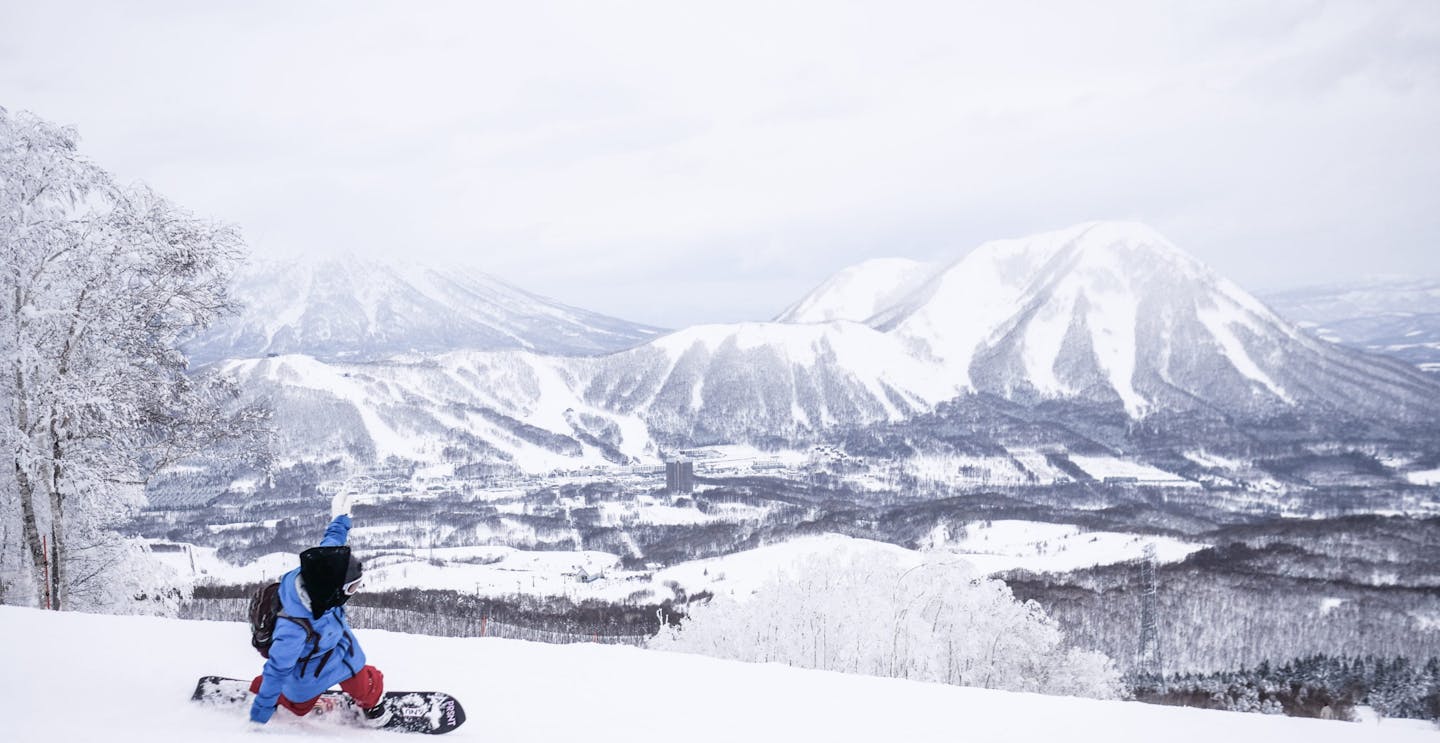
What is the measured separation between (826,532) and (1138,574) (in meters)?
69.3

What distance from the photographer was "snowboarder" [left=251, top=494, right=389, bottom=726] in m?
8.09

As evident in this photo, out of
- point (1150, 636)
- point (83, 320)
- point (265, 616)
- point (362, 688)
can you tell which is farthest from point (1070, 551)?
point (265, 616)

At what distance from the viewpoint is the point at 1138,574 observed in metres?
155

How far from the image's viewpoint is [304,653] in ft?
27.1

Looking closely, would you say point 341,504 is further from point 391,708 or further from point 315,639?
point 391,708

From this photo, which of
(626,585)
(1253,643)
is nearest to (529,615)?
(626,585)

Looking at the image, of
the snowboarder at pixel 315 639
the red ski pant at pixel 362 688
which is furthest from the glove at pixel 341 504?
the red ski pant at pixel 362 688

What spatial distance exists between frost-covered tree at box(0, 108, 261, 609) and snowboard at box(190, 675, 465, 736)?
46.1ft

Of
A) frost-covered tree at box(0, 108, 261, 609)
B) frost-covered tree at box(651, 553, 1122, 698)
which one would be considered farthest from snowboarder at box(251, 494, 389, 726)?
frost-covered tree at box(651, 553, 1122, 698)

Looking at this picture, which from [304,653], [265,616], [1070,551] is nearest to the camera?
[304,653]

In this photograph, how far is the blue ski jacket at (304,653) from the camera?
805 centimetres

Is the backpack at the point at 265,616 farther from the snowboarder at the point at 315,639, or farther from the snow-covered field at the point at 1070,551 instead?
the snow-covered field at the point at 1070,551

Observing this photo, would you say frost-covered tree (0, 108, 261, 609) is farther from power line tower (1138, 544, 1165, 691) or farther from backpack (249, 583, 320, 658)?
power line tower (1138, 544, 1165, 691)

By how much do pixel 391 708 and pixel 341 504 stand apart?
232cm
